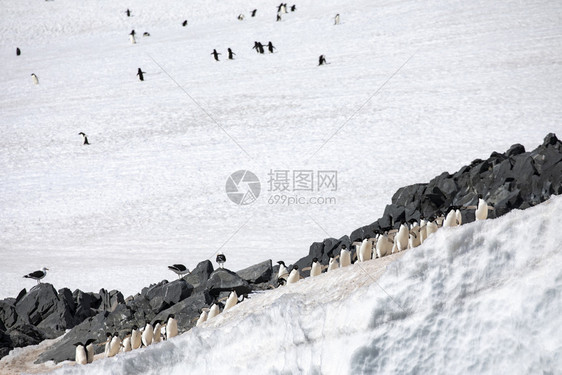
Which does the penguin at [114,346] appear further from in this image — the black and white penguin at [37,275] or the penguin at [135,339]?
the black and white penguin at [37,275]

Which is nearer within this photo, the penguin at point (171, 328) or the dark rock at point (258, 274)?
the penguin at point (171, 328)

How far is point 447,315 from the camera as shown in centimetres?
432

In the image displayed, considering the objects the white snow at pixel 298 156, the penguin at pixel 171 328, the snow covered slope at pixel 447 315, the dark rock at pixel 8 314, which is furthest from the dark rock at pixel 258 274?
the snow covered slope at pixel 447 315

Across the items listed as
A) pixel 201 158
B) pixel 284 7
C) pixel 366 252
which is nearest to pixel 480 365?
pixel 366 252

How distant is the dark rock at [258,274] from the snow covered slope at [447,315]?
15.9 ft

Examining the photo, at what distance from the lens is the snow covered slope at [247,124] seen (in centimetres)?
1382

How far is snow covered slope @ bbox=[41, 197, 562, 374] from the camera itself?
4.08m

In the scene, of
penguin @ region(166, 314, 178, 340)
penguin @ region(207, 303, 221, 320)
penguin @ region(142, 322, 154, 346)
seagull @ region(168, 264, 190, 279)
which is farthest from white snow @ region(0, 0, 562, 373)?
penguin @ region(142, 322, 154, 346)

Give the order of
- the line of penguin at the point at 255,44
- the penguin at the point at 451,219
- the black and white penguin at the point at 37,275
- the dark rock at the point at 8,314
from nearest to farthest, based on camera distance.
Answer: the penguin at the point at 451,219 < the dark rock at the point at 8,314 < the black and white penguin at the point at 37,275 < the line of penguin at the point at 255,44

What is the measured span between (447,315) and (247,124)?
15.4 meters

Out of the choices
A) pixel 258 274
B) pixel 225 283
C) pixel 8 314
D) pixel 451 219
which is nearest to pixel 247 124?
pixel 258 274

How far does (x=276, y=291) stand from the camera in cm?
674

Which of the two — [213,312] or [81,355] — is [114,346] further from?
[213,312]

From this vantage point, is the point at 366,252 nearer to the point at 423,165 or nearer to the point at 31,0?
the point at 423,165
